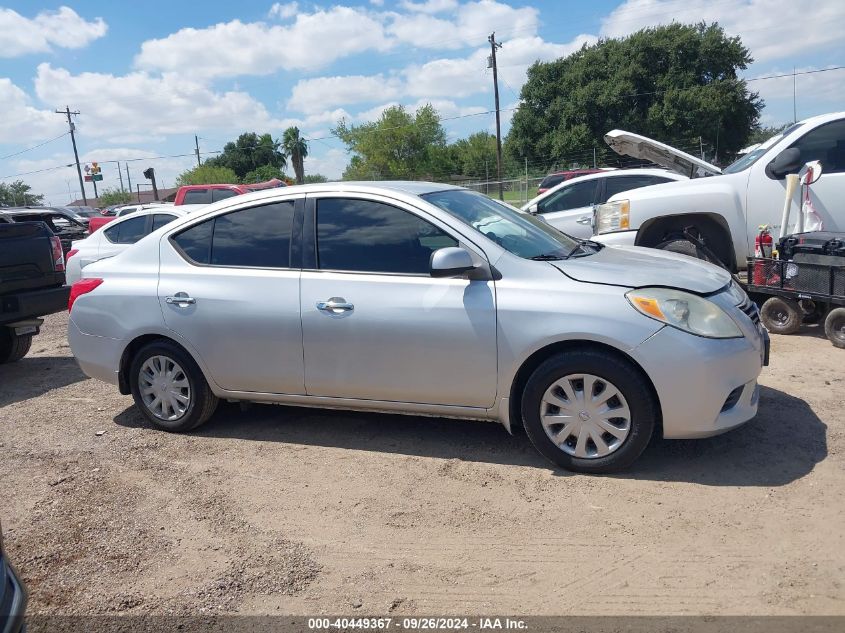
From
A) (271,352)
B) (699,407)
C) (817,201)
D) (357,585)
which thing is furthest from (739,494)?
(817,201)

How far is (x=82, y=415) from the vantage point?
592 centimetres

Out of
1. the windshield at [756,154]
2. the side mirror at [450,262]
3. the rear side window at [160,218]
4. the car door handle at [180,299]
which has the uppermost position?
the windshield at [756,154]

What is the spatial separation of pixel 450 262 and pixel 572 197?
7.76 meters

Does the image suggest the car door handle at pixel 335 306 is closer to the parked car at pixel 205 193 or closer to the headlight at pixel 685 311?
the headlight at pixel 685 311

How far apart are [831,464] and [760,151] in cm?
Result: 485

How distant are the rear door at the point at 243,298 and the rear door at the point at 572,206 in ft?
22.3

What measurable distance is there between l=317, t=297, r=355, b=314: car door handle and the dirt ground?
0.95 meters

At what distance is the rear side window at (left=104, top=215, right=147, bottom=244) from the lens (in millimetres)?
10906

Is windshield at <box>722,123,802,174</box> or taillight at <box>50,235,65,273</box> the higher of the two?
windshield at <box>722,123,802,174</box>

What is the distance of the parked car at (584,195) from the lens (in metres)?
10.8

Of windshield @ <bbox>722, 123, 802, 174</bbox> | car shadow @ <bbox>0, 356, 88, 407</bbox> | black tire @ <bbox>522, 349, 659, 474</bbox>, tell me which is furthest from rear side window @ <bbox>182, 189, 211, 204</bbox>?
black tire @ <bbox>522, 349, 659, 474</bbox>

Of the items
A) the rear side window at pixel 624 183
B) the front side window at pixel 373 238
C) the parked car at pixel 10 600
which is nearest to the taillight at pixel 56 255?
the front side window at pixel 373 238

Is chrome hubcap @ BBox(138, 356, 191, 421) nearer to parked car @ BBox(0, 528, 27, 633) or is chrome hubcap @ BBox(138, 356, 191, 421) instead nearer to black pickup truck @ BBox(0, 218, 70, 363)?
parked car @ BBox(0, 528, 27, 633)

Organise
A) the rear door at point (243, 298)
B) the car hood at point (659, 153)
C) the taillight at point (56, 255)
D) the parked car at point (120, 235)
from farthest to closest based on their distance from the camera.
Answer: the parked car at point (120, 235)
the car hood at point (659, 153)
the taillight at point (56, 255)
the rear door at point (243, 298)
